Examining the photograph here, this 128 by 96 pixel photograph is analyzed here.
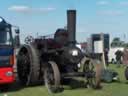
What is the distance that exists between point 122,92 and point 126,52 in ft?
59.1

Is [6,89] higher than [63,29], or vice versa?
[63,29]

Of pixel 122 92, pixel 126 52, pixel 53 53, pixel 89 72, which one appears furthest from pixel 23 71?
pixel 126 52

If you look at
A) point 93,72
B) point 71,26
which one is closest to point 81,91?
point 93,72

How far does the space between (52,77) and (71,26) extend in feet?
8.11

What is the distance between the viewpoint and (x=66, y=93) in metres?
14.6

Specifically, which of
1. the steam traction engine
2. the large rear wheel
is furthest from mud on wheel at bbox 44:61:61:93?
the large rear wheel

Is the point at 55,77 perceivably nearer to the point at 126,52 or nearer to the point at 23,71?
the point at 23,71

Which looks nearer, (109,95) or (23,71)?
(109,95)

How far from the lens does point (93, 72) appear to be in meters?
15.9

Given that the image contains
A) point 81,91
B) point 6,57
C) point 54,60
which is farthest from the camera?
point 54,60

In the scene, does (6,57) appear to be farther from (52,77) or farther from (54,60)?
(54,60)

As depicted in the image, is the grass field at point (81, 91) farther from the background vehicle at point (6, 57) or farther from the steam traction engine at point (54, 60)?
the background vehicle at point (6, 57)

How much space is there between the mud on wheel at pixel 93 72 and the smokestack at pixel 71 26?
1.02m

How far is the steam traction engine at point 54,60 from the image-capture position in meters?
15.6
